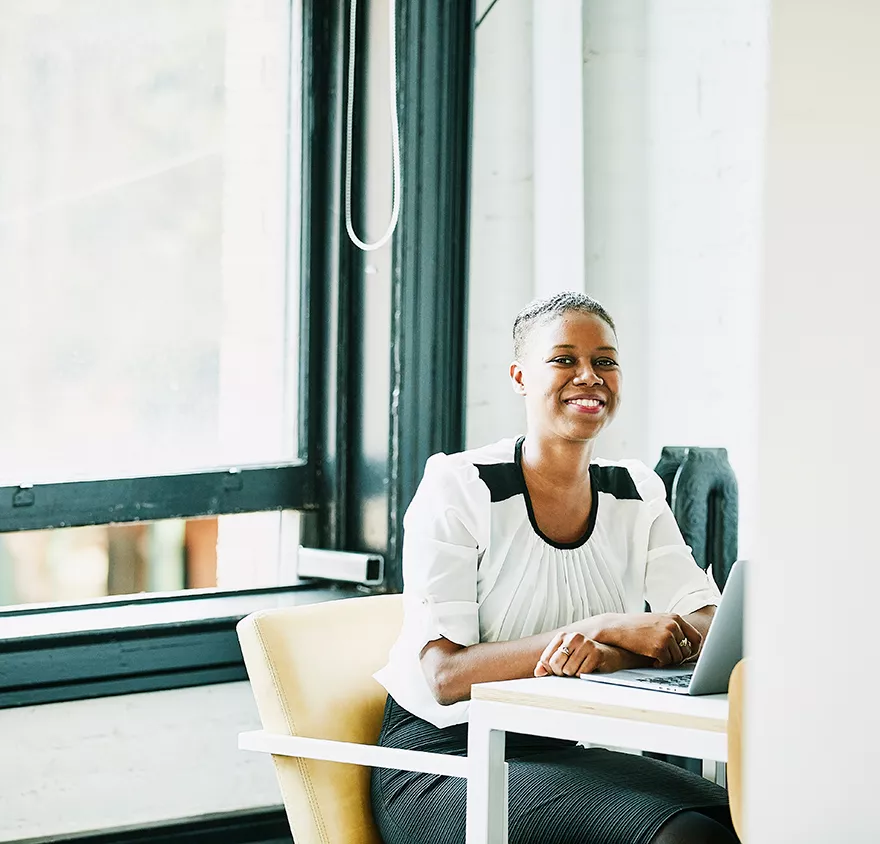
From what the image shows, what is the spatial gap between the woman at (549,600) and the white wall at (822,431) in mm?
1025

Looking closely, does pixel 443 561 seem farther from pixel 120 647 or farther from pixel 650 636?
pixel 120 647

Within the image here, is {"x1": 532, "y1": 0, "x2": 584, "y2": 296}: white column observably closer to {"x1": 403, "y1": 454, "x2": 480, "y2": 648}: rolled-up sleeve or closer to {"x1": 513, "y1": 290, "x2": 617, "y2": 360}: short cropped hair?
{"x1": 513, "y1": 290, "x2": 617, "y2": 360}: short cropped hair

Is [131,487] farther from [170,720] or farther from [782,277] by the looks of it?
[782,277]

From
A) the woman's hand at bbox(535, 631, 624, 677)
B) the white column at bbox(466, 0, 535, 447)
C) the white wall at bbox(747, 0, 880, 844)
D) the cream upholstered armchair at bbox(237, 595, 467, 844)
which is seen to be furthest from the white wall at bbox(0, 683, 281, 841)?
the white wall at bbox(747, 0, 880, 844)

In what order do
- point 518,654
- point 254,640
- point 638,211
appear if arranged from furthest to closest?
1. point 638,211
2. point 254,640
3. point 518,654

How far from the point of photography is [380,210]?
9.31 ft

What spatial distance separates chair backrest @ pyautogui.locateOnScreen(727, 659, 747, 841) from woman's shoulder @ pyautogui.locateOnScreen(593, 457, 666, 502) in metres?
0.74

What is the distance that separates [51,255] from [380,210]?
698 mm

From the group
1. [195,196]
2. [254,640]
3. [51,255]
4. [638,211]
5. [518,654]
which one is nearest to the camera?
[518,654]

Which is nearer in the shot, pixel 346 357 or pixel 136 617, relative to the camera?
pixel 136 617

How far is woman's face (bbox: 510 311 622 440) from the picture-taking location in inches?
82.7

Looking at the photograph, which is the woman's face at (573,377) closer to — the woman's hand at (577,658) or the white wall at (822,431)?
the woman's hand at (577,658)

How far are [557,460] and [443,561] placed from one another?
28 centimetres

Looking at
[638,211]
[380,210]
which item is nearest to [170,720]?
[380,210]
